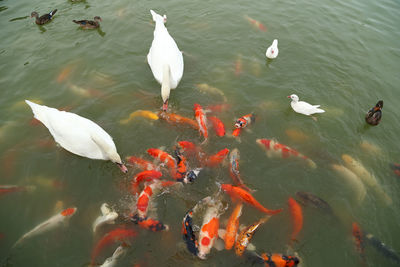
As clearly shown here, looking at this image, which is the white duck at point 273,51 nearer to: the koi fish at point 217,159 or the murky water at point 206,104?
the murky water at point 206,104

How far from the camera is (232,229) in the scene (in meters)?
5.70

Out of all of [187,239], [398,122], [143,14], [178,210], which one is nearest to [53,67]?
[143,14]

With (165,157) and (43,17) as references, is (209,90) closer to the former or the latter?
(165,157)

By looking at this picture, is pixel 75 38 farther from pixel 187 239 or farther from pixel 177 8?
pixel 187 239

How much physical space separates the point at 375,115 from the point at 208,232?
6.66m

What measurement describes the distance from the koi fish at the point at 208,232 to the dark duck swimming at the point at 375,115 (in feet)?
20.0

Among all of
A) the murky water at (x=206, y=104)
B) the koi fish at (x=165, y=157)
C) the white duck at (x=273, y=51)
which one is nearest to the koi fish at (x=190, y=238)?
the murky water at (x=206, y=104)

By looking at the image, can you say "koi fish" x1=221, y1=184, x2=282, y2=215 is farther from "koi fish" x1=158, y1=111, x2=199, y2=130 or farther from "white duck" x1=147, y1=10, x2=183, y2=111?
"white duck" x1=147, y1=10, x2=183, y2=111

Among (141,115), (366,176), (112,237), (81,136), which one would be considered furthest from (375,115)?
(81,136)

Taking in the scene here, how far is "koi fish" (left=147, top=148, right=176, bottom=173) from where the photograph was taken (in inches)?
273

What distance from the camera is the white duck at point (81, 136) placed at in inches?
252

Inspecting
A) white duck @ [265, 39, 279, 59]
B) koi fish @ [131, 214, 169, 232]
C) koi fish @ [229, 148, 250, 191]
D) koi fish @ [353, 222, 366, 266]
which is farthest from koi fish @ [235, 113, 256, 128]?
koi fish @ [353, 222, 366, 266]

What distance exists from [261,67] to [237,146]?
452 centimetres

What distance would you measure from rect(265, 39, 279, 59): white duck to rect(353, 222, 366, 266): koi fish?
703 centimetres
